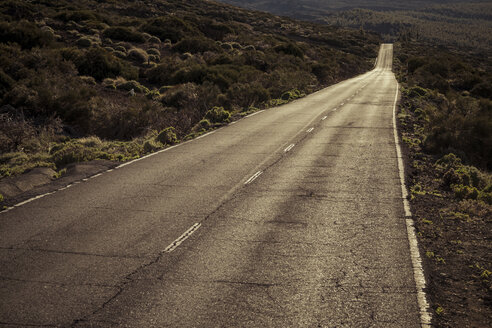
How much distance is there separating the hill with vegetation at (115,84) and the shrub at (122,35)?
100mm

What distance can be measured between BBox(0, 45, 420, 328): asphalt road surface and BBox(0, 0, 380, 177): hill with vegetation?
4.00 m

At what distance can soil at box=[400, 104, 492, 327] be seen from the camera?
5.25 meters

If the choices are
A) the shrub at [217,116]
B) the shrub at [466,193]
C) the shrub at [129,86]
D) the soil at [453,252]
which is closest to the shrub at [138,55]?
the shrub at [129,86]

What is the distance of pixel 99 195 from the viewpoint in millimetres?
8930

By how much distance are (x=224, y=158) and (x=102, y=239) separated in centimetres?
619

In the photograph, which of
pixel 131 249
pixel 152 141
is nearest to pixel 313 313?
pixel 131 249

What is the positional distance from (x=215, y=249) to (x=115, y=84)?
66.1ft

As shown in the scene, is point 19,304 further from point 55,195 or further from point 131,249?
point 55,195

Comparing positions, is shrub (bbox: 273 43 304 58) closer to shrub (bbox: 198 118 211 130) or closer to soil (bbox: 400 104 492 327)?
shrub (bbox: 198 118 211 130)

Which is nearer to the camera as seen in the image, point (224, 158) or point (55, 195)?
point (55, 195)

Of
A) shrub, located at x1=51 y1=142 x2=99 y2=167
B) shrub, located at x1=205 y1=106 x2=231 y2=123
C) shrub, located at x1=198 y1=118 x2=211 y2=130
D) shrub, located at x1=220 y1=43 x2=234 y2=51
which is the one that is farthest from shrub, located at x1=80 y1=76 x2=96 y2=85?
shrub, located at x1=220 y1=43 x2=234 y2=51

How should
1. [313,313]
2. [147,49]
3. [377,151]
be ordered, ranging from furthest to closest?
[147,49] → [377,151] → [313,313]

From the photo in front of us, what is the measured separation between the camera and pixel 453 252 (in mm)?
6957

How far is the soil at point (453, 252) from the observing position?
5250 millimetres
